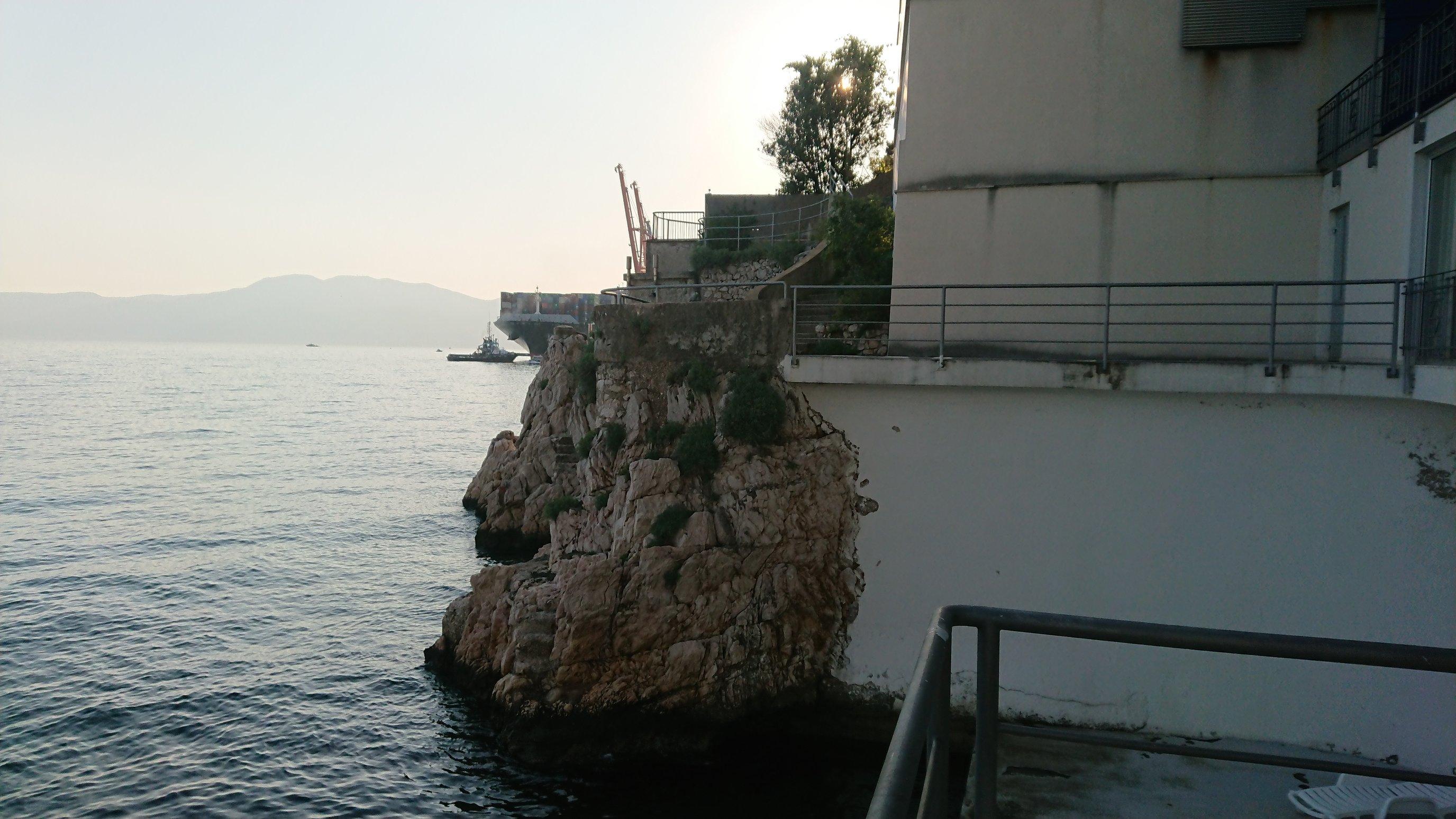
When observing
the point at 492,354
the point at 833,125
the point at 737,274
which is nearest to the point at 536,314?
the point at 492,354

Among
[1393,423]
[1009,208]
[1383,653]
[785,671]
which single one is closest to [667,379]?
[785,671]

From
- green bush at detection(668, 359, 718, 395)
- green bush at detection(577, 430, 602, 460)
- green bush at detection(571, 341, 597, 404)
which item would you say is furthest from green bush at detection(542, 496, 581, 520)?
green bush at detection(668, 359, 718, 395)

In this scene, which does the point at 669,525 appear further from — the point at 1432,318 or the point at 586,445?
the point at 1432,318

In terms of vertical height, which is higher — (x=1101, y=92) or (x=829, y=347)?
(x=1101, y=92)

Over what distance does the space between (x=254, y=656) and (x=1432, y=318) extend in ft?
64.9

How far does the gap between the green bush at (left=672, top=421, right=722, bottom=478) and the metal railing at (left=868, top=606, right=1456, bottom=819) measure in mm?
10503

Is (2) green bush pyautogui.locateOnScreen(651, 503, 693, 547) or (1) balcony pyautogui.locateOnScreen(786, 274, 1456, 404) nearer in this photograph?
(1) balcony pyautogui.locateOnScreen(786, 274, 1456, 404)

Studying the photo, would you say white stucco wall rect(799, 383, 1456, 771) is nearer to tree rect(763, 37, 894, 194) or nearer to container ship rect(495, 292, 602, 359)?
tree rect(763, 37, 894, 194)

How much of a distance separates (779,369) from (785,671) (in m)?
4.17

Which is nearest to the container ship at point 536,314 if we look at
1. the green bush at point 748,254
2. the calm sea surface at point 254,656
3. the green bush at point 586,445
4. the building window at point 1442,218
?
the calm sea surface at point 254,656

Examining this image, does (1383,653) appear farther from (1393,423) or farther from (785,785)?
(785,785)

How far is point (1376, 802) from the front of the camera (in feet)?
25.3

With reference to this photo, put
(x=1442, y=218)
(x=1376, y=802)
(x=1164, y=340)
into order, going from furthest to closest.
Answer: (x=1164, y=340), (x=1442, y=218), (x=1376, y=802)

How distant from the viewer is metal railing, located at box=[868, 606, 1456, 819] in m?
2.20
